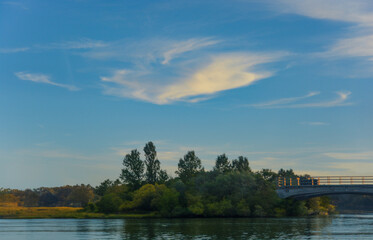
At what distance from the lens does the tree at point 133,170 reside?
6373 inches

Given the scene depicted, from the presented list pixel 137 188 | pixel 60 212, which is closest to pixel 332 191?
pixel 137 188

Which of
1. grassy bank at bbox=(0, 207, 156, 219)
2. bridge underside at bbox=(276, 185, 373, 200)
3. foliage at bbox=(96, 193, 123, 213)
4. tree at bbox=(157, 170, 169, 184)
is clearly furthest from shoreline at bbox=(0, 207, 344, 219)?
bridge underside at bbox=(276, 185, 373, 200)

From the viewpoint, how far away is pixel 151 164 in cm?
16500

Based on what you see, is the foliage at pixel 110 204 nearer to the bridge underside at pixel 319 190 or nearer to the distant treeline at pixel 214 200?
the distant treeline at pixel 214 200

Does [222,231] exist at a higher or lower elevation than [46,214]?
higher

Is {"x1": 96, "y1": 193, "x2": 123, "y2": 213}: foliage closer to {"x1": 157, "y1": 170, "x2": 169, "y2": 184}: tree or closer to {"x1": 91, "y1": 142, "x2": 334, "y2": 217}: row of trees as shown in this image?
{"x1": 91, "y1": 142, "x2": 334, "y2": 217}: row of trees

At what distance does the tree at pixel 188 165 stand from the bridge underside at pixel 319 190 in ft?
146

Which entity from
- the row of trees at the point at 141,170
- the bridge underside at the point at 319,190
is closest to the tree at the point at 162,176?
the row of trees at the point at 141,170

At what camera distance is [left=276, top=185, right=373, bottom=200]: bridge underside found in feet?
364

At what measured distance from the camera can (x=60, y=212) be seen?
155250 mm

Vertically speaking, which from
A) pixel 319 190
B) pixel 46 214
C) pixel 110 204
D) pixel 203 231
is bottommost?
pixel 46 214

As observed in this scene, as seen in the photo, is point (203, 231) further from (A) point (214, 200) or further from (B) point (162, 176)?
(B) point (162, 176)

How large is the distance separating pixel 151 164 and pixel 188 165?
42.9 feet

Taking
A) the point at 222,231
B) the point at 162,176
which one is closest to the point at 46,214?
the point at 162,176
